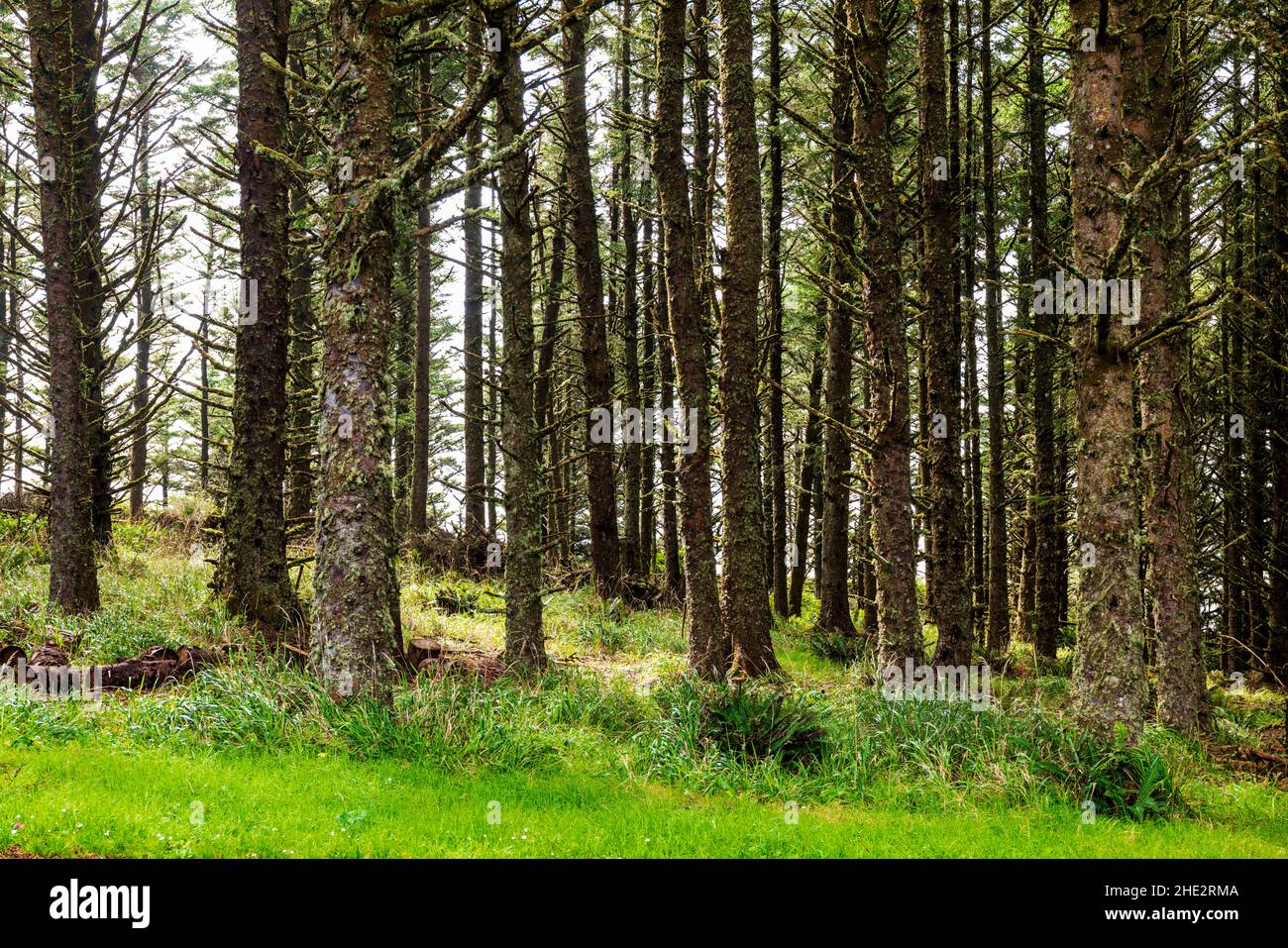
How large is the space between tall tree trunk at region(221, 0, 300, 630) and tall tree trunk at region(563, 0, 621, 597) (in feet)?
19.4

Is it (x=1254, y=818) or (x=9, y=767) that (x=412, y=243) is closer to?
(x=9, y=767)

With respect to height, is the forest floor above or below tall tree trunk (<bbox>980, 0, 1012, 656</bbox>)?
below

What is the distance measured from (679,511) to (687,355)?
2404mm

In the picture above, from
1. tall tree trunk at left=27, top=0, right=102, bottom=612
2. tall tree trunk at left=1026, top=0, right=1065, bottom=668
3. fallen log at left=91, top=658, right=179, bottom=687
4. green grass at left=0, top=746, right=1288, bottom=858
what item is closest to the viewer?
green grass at left=0, top=746, right=1288, bottom=858

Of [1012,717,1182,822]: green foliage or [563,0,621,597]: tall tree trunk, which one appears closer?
[1012,717,1182,822]: green foliage

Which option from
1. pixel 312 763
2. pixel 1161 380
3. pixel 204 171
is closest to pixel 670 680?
pixel 312 763

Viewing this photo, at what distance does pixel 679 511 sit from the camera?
1115 cm

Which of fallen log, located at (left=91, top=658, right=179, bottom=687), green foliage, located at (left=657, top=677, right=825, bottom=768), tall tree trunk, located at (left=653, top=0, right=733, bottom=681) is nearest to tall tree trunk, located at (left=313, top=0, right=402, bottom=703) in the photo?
fallen log, located at (left=91, top=658, right=179, bottom=687)

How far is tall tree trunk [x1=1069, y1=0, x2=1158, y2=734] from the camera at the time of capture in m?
6.62

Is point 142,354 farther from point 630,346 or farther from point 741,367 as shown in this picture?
point 741,367

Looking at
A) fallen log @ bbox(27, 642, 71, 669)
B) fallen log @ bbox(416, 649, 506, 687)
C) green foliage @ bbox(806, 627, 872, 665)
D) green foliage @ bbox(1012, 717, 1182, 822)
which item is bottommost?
green foliage @ bbox(806, 627, 872, 665)

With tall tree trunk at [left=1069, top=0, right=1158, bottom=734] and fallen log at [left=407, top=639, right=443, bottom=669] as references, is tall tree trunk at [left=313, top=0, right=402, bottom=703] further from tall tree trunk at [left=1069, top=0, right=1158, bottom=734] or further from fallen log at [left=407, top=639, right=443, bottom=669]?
tall tree trunk at [left=1069, top=0, right=1158, bottom=734]

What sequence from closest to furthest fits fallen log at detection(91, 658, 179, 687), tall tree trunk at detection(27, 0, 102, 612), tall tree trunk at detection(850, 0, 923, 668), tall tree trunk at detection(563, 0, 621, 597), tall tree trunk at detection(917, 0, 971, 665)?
fallen log at detection(91, 658, 179, 687)
tall tree trunk at detection(850, 0, 923, 668)
tall tree trunk at detection(27, 0, 102, 612)
tall tree trunk at detection(917, 0, 971, 665)
tall tree trunk at detection(563, 0, 621, 597)

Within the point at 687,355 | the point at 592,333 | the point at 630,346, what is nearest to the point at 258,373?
the point at 687,355
